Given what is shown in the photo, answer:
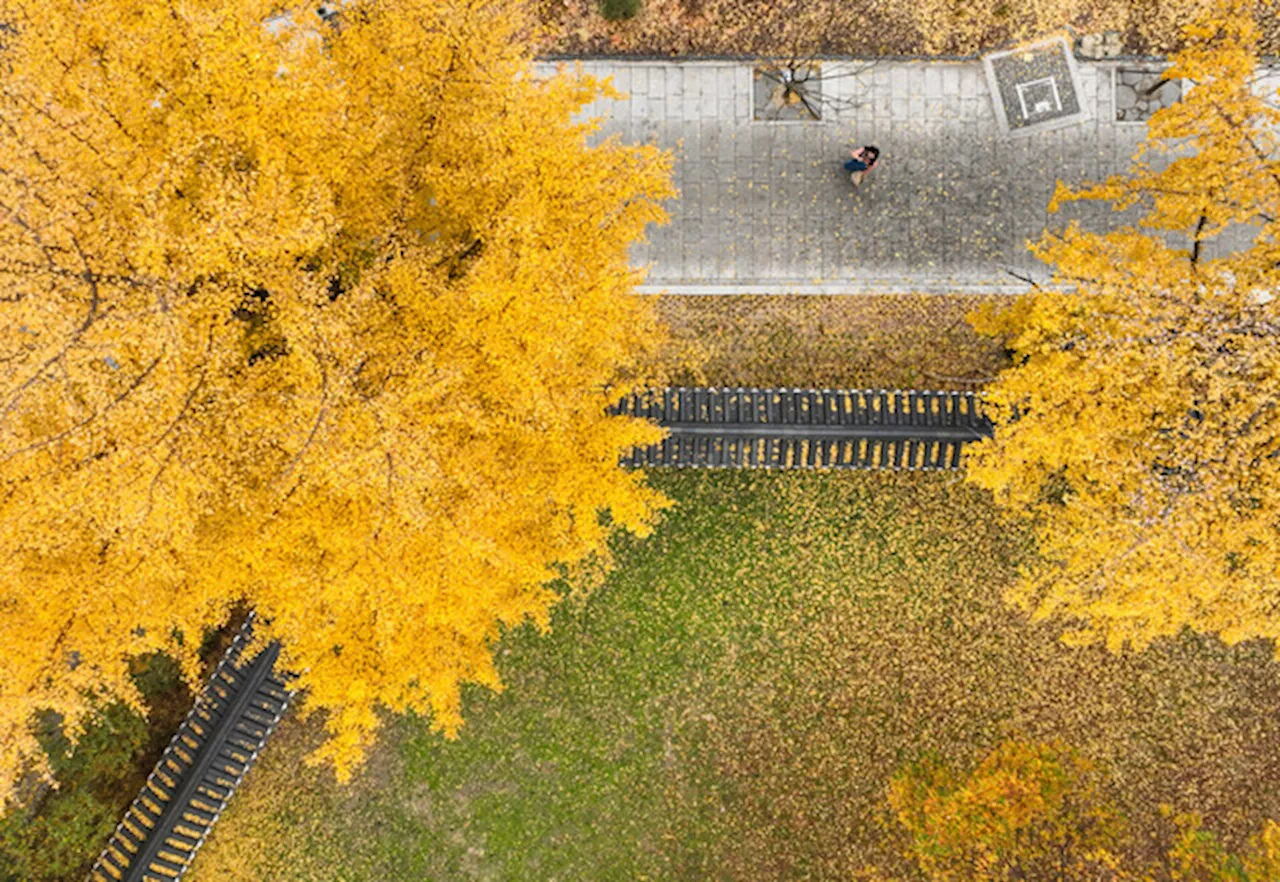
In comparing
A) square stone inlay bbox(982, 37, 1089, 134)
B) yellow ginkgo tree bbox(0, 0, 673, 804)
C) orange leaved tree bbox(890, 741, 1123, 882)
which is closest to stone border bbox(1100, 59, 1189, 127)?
square stone inlay bbox(982, 37, 1089, 134)

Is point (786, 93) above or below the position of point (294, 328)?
above

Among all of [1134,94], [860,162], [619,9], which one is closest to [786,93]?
[860,162]

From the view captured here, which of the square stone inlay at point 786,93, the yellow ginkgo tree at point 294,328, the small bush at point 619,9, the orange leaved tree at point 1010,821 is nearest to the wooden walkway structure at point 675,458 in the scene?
the yellow ginkgo tree at point 294,328

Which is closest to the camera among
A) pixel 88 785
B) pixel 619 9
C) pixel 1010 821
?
pixel 1010 821

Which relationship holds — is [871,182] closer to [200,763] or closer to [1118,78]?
[1118,78]

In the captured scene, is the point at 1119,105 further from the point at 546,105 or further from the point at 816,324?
the point at 546,105

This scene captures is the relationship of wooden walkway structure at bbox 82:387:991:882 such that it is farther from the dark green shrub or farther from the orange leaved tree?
the orange leaved tree

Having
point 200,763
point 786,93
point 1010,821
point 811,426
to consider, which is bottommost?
point 200,763
